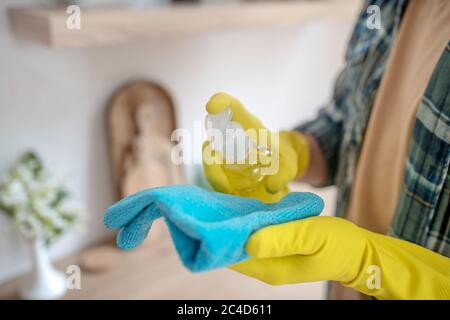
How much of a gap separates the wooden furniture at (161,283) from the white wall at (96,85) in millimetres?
109

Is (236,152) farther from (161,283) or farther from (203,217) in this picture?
(161,283)

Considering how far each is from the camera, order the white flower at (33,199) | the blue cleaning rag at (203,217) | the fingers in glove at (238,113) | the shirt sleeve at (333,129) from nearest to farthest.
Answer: the blue cleaning rag at (203,217)
the fingers in glove at (238,113)
the shirt sleeve at (333,129)
the white flower at (33,199)

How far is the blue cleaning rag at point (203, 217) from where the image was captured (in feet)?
0.87

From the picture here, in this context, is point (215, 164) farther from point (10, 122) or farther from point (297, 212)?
point (10, 122)

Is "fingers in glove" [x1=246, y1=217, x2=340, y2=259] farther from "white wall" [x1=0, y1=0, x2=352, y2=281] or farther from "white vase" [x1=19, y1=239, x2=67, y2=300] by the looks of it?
"white vase" [x1=19, y1=239, x2=67, y2=300]

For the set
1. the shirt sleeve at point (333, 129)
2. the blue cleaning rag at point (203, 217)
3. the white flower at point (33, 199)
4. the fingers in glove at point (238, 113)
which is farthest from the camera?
the white flower at point (33, 199)

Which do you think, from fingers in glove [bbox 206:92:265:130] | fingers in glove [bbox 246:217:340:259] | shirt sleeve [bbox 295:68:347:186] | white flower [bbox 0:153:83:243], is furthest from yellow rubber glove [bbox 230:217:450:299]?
white flower [bbox 0:153:83:243]

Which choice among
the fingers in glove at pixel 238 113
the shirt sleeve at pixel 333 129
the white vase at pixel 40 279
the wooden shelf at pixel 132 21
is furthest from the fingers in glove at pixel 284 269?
the white vase at pixel 40 279

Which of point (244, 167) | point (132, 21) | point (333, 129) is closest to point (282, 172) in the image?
point (244, 167)

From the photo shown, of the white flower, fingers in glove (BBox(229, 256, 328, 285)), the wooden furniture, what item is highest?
fingers in glove (BBox(229, 256, 328, 285))

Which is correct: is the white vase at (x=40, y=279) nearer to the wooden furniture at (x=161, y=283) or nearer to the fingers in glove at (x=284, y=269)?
the wooden furniture at (x=161, y=283)

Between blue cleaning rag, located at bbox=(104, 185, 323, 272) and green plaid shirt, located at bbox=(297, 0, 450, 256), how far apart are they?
13cm

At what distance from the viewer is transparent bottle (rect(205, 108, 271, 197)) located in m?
0.38
